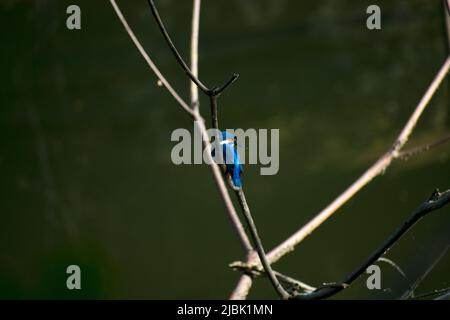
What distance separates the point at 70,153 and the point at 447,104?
183 centimetres

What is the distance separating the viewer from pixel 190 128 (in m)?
3.31

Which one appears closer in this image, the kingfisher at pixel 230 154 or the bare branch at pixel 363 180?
the kingfisher at pixel 230 154

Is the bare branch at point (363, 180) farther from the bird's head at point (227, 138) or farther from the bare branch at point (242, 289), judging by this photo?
the bird's head at point (227, 138)

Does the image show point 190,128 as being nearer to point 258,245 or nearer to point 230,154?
point 230,154

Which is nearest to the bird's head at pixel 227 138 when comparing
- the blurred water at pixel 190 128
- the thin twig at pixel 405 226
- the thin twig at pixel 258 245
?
the thin twig at pixel 258 245

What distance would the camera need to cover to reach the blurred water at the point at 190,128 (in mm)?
3117

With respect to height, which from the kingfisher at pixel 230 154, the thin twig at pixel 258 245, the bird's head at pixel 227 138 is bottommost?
the thin twig at pixel 258 245

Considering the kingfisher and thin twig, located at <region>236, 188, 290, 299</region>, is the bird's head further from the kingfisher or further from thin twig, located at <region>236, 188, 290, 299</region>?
thin twig, located at <region>236, 188, 290, 299</region>

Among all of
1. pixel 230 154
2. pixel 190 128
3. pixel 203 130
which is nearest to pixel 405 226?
pixel 230 154

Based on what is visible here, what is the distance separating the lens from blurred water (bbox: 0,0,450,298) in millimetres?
3117

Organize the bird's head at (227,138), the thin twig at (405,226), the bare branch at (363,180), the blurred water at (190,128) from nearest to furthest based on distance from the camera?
the thin twig at (405,226) → the bird's head at (227,138) → the bare branch at (363,180) → the blurred water at (190,128)

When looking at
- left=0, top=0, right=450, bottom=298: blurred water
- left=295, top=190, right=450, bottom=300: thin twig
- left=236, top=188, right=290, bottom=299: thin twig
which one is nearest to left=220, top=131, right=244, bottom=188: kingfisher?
left=236, top=188, right=290, bottom=299: thin twig

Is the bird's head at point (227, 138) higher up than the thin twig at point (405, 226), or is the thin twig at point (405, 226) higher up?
the bird's head at point (227, 138)
